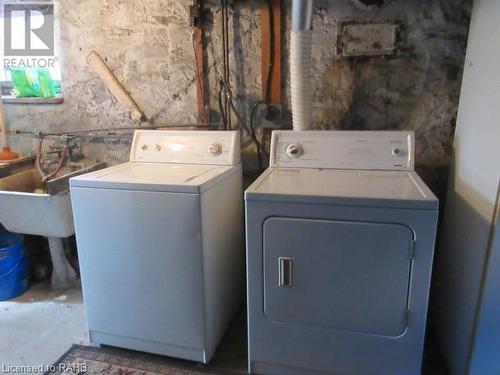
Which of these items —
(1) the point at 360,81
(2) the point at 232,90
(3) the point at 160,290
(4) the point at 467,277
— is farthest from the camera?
(2) the point at 232,90

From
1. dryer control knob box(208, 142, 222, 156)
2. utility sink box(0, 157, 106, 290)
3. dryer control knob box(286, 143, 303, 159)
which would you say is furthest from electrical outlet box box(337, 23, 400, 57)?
utility sink box(0, 157, 106, 290)

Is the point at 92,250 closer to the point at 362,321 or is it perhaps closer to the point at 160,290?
the point at 160,290

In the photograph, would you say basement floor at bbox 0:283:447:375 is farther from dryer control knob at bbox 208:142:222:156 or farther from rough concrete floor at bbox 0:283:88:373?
dryer control knob at bbox 208:142:222:156

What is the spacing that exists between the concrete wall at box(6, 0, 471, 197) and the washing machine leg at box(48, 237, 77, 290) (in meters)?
0.65

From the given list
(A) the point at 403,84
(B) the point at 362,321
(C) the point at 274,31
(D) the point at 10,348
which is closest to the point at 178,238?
(B) the point at 362,321

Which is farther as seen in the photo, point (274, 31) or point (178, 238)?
point (274, 31)

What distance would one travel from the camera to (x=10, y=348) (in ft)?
6.03

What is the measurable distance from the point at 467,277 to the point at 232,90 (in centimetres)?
155

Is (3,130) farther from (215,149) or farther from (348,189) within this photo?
(348,189)

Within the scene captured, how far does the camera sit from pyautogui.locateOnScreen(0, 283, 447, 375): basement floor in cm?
174

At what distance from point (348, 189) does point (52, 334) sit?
1750mm

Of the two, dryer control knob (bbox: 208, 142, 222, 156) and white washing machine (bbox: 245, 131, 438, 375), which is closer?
white washing machine (bbox: 245, 131, 438, 375)

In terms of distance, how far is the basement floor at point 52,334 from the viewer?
1.74 metres

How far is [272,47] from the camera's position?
6.64ft
